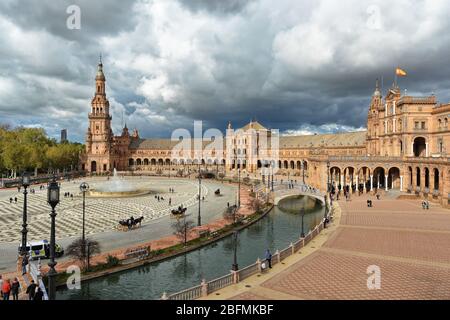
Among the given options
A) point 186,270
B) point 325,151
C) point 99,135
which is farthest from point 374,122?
point 99,135

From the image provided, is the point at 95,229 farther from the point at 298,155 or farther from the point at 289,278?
the point at 298,155

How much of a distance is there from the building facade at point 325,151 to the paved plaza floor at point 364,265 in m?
19.9

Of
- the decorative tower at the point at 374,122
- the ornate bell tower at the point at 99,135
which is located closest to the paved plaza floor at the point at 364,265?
the decorative tower at the point at 374,122

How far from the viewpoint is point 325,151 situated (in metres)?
75.1

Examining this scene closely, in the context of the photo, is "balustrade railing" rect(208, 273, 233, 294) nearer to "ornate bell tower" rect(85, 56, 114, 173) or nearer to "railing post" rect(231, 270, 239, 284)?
"railing post" rect(231, 270, 239, 284)

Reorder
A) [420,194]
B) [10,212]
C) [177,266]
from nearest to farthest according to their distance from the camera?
[177,266] → [10,212] → [420,194]

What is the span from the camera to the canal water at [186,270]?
2272 centimetres

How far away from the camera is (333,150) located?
107688mm

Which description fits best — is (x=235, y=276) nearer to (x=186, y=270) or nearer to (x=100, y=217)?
(x=186, y=270)

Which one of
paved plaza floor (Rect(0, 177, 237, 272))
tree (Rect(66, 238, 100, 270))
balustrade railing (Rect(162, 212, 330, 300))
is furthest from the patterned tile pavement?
paved plaza floor (Rect(0, 177, 237, 272))

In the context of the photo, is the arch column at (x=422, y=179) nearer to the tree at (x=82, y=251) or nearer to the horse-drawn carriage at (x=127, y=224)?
the horse-drawn carriage at (x=127, y=224)
